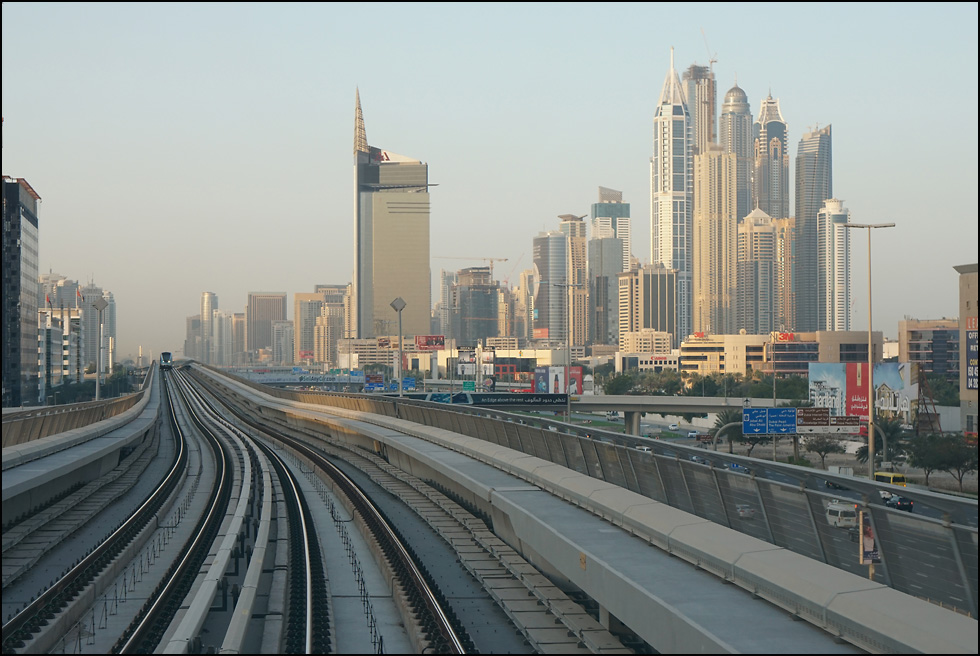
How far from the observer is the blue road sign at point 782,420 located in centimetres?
5172

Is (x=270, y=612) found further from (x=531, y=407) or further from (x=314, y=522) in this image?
(x=531, y=407)

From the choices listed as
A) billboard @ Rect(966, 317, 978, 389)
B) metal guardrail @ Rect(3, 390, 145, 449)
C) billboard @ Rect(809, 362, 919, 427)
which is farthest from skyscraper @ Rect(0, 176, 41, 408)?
billboard @ Rect(966, 317, 978, 389)

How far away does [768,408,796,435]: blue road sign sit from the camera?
51719 millimetres

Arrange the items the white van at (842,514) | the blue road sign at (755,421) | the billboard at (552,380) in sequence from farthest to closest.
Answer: the billboard at (552,380), the blue road sign at (755,421), the white van at (842,514)

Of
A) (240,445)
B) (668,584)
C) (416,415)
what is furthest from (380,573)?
(240,445)

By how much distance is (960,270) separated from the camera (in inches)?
4459

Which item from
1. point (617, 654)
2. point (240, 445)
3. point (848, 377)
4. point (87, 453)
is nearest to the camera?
point (617, 654)

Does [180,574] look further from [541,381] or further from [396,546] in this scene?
[541,381]

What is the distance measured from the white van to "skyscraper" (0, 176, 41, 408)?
126m

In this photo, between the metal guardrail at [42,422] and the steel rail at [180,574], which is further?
the metal guardrail at [42,422]

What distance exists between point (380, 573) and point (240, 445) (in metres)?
45.0

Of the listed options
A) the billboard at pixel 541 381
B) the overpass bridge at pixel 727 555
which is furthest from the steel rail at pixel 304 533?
the billboard at pixel 541 381

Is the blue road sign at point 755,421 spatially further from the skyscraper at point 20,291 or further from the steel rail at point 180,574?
the skyscraper at point 20,291

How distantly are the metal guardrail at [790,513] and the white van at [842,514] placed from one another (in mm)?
106
